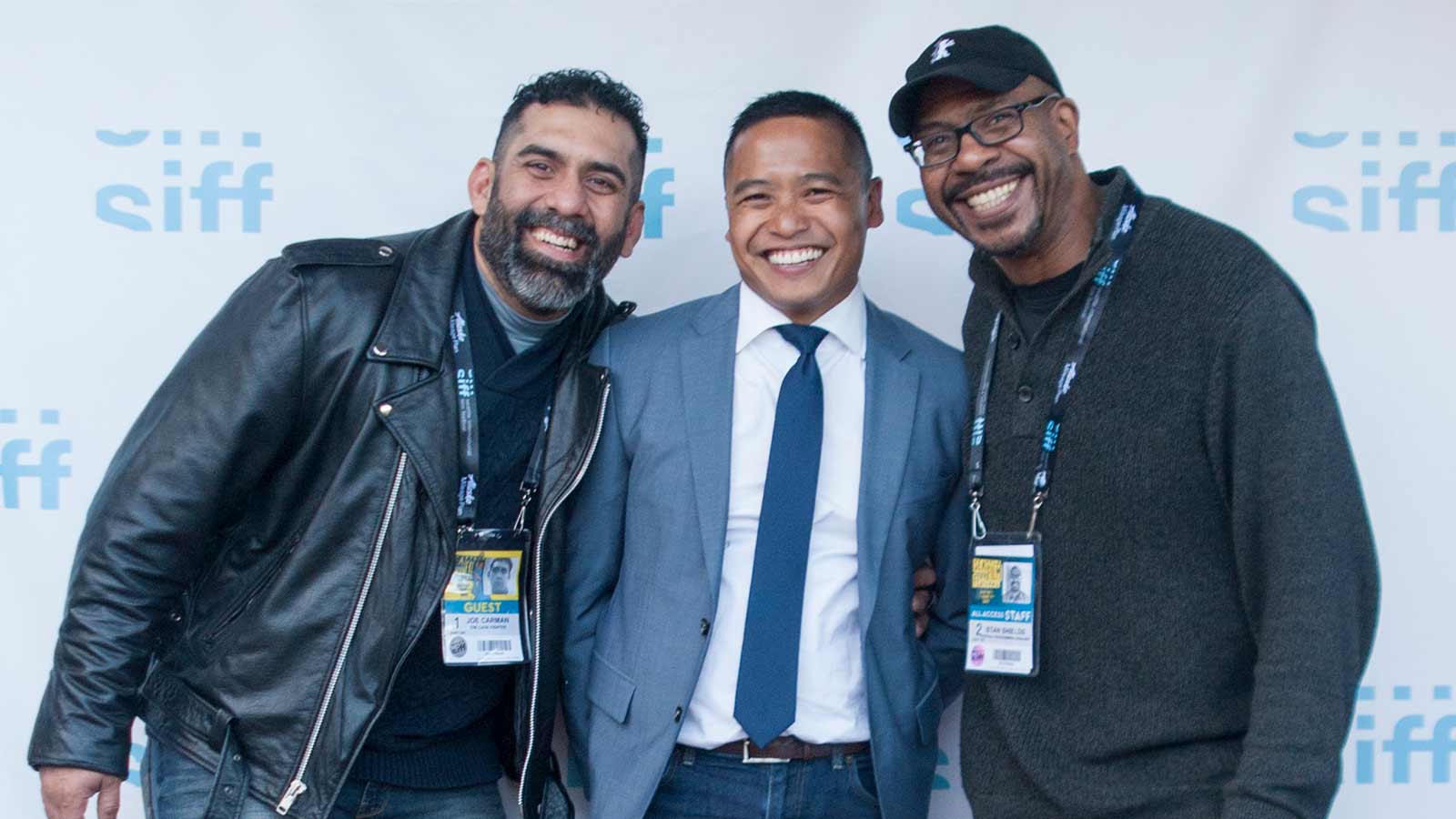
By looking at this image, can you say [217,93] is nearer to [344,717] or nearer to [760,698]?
[344,717]

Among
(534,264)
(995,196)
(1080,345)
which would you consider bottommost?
(1080,345)

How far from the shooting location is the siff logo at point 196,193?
2.46 m

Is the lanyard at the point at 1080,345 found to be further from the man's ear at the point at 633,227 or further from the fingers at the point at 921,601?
the man's ear at the point at 633,227

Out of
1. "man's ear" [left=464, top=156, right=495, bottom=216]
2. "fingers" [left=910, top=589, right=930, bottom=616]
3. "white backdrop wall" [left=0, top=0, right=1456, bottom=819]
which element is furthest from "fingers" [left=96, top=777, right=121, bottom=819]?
"fingers" [left=910, top=589, right=930, bottom=616]

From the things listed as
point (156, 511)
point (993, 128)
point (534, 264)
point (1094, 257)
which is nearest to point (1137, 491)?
point (1094, 257)

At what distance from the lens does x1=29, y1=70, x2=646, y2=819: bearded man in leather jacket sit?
1813 mm

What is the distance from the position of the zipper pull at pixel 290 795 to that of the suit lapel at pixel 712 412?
26.1 inches

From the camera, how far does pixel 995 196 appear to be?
1.88 metres

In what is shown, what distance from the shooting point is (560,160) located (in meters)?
2.08

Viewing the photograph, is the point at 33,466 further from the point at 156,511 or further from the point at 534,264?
the point at 534,264

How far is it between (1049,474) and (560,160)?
3.09 feet

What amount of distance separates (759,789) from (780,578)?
332 millimetres

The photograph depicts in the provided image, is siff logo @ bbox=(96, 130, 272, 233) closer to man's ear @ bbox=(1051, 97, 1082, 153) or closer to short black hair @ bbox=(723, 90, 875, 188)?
short black hair @ bbox=(723, 90, 875, 188)

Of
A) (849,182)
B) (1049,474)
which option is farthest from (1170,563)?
(849,182)
